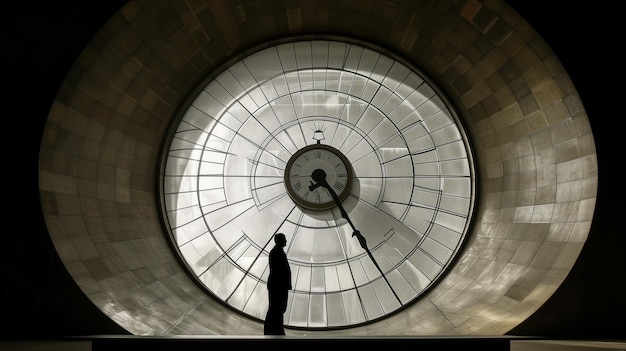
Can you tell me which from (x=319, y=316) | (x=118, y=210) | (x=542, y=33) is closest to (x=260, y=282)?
(x=319, y=316)

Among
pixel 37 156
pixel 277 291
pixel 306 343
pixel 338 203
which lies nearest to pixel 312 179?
pixel 338 203

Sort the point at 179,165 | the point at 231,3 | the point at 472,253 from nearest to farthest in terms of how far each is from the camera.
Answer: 1. the point at 231,3
2. the point at 472,253
3. the point at 179,165

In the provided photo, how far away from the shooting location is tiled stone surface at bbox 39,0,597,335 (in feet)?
30.1

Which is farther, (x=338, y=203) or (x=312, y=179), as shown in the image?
(x=312, y=179)

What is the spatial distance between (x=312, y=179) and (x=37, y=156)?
6.29m

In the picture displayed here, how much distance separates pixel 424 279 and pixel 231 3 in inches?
300

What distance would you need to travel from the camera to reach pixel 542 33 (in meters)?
8.73

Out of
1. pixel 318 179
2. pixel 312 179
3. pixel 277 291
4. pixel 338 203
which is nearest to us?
pixel 277 291

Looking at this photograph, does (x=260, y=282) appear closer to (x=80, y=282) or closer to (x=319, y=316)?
(x=319, y=316)

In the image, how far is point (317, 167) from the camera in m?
13.1

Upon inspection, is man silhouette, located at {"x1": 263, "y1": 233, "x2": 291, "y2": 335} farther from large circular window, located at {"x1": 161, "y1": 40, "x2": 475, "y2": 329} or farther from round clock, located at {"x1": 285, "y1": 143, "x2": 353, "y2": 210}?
round clock, located at {"x1": 285, "y1": 143, "x2": 353, "y2": 210}

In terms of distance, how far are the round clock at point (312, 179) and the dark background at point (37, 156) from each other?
5.60 metres

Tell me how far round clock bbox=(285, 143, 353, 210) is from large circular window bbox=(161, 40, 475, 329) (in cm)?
4

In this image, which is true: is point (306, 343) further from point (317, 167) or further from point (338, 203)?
point (317, 167)
